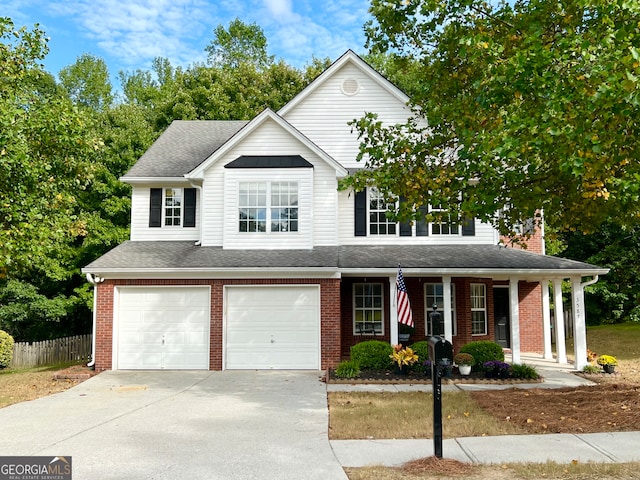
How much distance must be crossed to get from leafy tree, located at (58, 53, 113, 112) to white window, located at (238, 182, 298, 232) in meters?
26.6

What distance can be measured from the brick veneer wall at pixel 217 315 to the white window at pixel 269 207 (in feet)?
6.19

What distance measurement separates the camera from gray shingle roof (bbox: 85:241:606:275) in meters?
15.1

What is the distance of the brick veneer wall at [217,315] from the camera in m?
15.2

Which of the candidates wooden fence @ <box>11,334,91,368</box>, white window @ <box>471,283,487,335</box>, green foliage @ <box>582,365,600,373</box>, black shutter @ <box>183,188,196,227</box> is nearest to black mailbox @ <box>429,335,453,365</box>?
green foliage @ <box>582,365,600,373</box>

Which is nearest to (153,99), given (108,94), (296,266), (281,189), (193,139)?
(108,94)

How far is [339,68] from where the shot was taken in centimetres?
1875

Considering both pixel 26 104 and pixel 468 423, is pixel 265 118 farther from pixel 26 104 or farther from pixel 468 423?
pixel 468 423

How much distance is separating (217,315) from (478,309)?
9.07 meters

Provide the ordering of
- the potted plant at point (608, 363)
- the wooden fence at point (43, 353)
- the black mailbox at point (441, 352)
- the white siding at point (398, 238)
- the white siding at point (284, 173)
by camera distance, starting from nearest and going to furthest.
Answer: the black mailbox at point (441, 352) < the potted plant at point (608, 363) < the white siding at point (284, 173) < the white siding at point (398, 238) < the wooden fence at point (43, 353)

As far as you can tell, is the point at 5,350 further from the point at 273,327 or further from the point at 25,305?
the point at 273,327

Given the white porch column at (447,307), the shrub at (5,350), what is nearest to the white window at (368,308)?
the white porch column at (447,307)

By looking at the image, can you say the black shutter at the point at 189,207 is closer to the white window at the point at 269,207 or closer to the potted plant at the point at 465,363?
the white window at the point at 269,207

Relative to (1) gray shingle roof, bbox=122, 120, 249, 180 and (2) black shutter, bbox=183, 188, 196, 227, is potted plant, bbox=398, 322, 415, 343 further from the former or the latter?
(1) gray shingle roof, bbox=122, 120, 249, 180

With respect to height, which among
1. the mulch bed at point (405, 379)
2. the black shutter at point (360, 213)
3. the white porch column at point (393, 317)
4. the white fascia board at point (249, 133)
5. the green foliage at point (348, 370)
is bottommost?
the mulch bed at point (405, 379)
